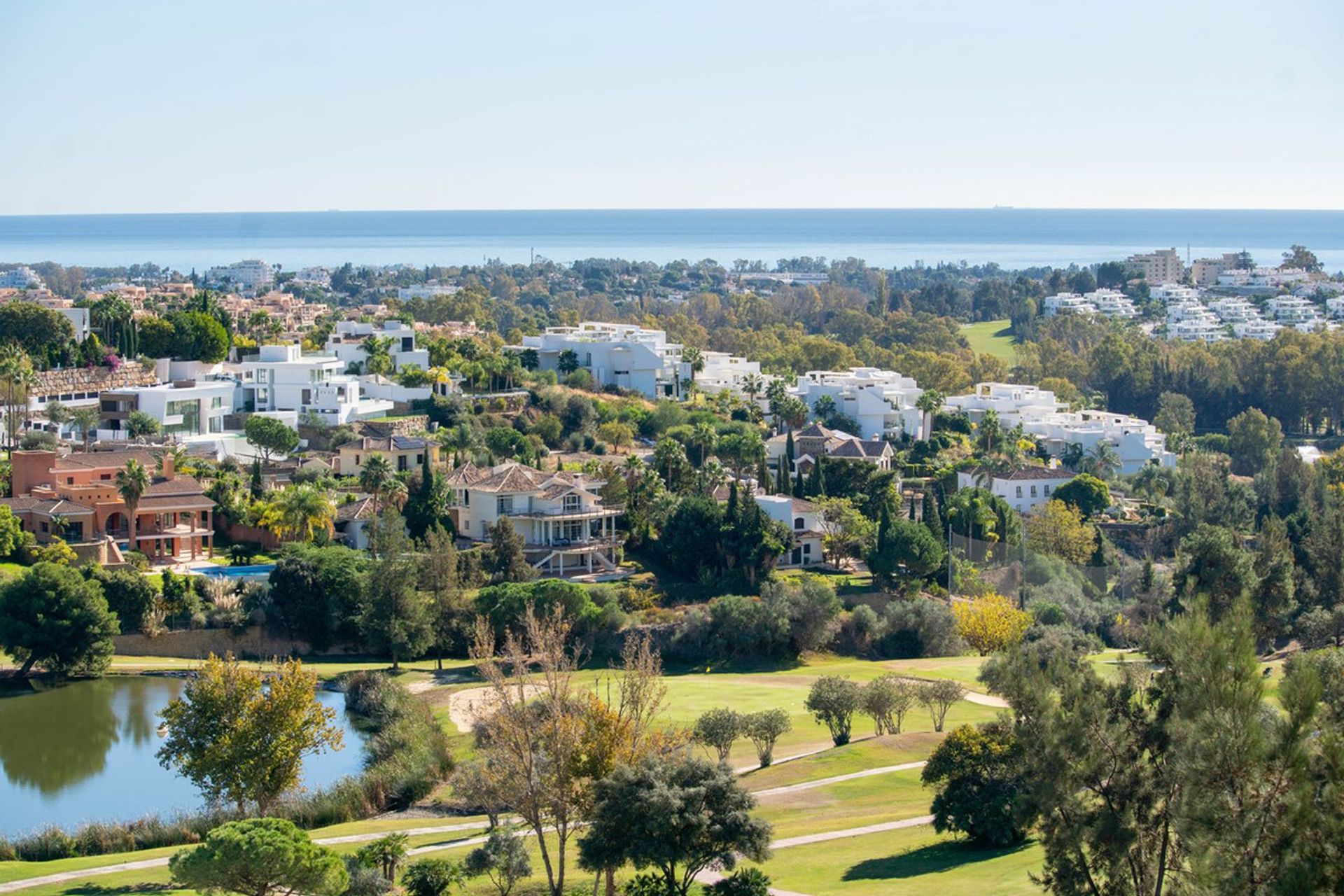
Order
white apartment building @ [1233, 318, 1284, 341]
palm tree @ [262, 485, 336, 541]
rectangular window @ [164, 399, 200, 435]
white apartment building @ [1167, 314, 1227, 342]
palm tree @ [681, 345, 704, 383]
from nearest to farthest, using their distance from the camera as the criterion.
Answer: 1. palm tree @ [262, 485, 336, 541]
2. rectangular window @ [164, 399, 200, 435]
3. palm tree @ [681, 345, 704, 383]
4. white apartment building @ [1233, 318, 1284, 341]
5. white apartment building @ [1167, 314, 1227, 342]

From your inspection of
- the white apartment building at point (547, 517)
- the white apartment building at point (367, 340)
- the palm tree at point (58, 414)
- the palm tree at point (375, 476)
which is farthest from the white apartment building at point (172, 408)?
the white apartment building at point (547, 517)

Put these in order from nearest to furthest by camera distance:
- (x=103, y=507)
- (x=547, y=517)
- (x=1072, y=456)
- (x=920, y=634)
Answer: (x=920, y=634) → (x=103, y=507) → (x=547, y=517) → (x=1072, y=456)

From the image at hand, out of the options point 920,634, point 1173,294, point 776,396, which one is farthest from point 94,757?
point 1173,294

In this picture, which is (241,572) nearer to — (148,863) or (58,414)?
(58,414)

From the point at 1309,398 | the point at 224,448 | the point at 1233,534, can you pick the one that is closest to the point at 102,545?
the point at 224,448

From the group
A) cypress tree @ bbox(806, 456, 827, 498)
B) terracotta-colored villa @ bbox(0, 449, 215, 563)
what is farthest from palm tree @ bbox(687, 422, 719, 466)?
terracotta-colored villa @ bbox(0, 449, 215, 563)

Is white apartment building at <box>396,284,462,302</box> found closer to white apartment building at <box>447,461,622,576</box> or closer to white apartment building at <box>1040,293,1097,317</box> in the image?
white apartment building at <box>1040,293,1097,317</box>

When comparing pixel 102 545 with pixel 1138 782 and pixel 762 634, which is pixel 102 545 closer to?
pixel 762 634
